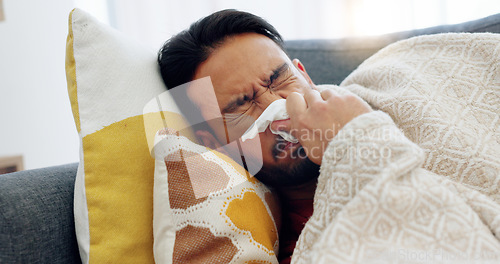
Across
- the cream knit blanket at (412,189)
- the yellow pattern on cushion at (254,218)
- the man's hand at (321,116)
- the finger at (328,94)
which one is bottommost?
the yellow pattern on cushion at (254,218)

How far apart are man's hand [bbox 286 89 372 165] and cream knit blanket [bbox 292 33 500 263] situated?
0.06m

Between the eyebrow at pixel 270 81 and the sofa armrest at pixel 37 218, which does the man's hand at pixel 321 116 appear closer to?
the eyebrow at pixel 270 81

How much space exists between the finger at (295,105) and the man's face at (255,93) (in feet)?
0.30

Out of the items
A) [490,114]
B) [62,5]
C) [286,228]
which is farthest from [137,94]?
[62,5]

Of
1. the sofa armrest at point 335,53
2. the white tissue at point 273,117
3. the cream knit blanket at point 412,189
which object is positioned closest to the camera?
the cream knit blanket at point 412,189

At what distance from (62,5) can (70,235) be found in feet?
6.23

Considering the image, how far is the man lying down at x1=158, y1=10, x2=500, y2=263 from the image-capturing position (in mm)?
487

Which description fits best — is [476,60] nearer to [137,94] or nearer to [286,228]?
[286,228]

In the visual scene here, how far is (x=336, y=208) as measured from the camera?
1.74 ft

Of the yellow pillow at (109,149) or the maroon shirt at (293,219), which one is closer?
the yellow pillow at (109,149)

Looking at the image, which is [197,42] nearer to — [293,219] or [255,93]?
[255,93]

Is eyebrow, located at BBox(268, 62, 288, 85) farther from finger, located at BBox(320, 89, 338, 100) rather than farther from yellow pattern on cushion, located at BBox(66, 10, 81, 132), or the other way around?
yellow pattern on cushion, located at BBox(66, 10, 81, 132)

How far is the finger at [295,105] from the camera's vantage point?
704mm

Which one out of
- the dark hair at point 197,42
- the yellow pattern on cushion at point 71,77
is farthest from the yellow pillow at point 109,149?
the dark hair at point 197,42
